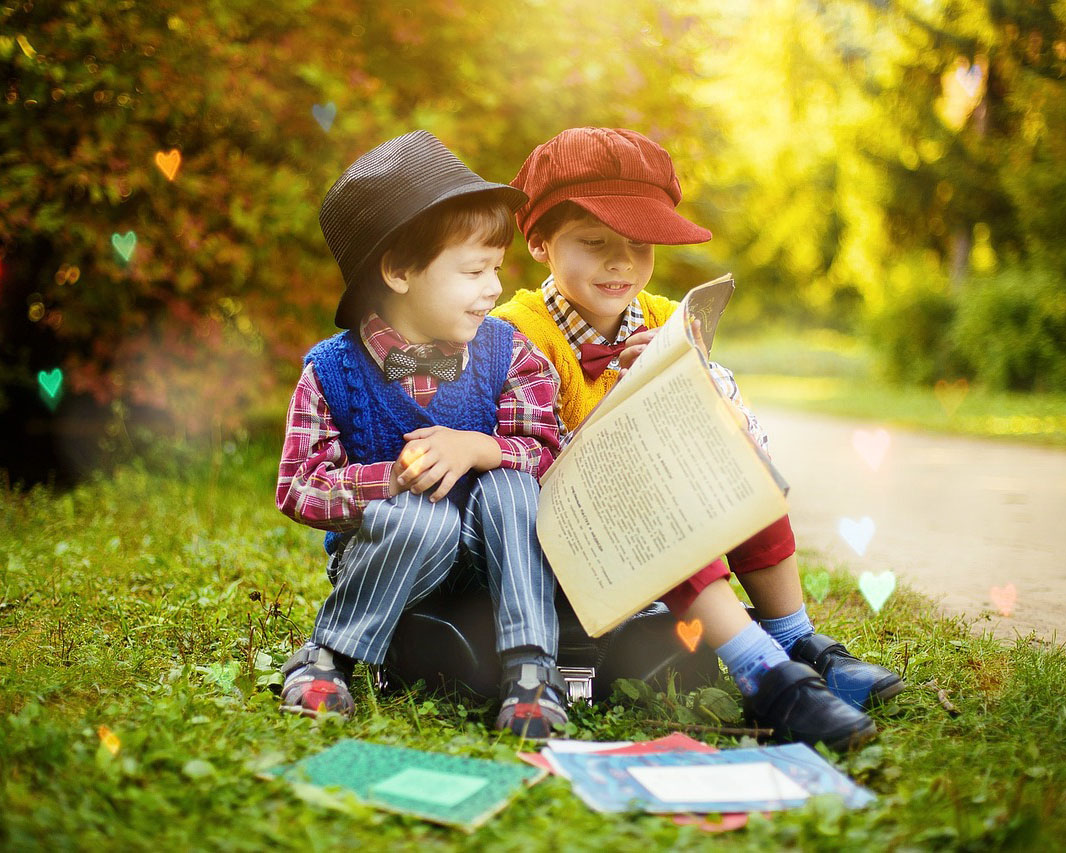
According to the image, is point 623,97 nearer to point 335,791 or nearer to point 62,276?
point 62,276

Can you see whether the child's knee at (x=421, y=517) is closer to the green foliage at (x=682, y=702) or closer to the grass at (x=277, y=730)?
the grass at (x=277, y=730)

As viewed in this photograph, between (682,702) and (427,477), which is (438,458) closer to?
(427,477)

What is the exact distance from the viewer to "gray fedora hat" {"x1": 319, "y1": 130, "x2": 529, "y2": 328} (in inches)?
80.8

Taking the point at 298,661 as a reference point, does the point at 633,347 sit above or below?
above

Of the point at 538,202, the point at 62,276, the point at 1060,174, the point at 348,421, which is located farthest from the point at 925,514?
the point at 1060,174

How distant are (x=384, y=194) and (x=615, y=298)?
616 millimetres

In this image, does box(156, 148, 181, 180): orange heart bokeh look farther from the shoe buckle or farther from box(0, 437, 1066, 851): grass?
the shoe buckle

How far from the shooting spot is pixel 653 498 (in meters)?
1.86

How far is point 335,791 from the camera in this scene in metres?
1.52

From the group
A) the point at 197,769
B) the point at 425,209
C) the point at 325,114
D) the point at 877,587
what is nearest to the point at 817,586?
the point at 877,587

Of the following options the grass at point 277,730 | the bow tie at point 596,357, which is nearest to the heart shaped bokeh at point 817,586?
the grass at point 277,730

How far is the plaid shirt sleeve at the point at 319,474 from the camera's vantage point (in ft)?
6.64

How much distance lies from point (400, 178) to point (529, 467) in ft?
2.17

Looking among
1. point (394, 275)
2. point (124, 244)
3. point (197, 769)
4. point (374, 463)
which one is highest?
point (124, 244)
